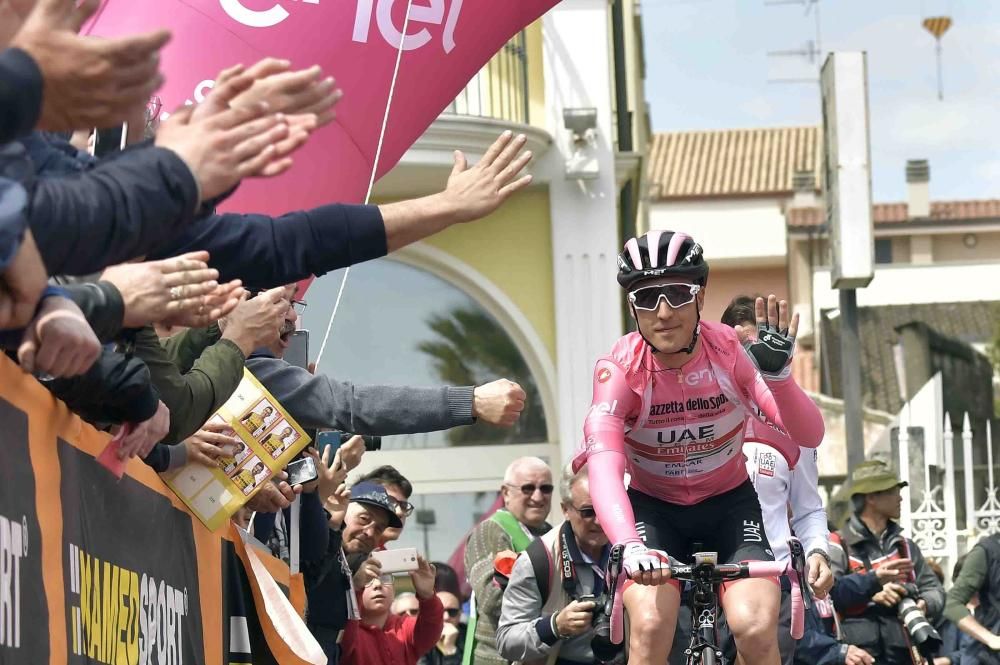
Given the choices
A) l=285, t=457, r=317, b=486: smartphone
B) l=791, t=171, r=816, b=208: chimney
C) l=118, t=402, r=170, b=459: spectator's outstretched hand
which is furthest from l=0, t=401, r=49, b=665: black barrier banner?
l=791, t=171, r=816, b=208: chimney

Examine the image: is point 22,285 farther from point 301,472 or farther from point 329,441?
point 329,441

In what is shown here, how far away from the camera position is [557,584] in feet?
26.8

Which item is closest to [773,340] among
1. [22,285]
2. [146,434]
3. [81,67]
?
[146,434]

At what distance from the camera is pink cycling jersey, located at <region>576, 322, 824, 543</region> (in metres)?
6.72

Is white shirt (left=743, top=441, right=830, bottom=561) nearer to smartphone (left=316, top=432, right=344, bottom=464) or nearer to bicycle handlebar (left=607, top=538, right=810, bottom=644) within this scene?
bicycle handlebar (left=607, top=538, right=810, bottom=644)

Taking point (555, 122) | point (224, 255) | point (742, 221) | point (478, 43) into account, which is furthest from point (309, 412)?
point (742, 221)

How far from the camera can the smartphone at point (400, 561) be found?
830cm

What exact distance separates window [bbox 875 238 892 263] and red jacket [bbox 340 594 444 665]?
77.8 metres

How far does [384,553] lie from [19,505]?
4.30 m

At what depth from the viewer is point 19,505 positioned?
13.8ft

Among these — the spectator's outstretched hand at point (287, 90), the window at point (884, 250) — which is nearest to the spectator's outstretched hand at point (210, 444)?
the spectator's outstretched hand at point (287, 90)

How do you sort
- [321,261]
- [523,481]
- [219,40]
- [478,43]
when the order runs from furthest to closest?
1. [523,481]
2. [478,43]
3. [219,40]
4. [321,261]

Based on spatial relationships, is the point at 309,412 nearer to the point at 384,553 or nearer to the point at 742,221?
the point at 384,553

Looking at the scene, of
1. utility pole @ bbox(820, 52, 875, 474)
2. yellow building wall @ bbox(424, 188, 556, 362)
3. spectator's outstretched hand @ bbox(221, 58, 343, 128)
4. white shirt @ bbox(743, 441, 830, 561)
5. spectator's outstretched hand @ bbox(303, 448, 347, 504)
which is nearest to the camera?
spectator's outstretched hand @ bbox(221, 58, 343, 128)
